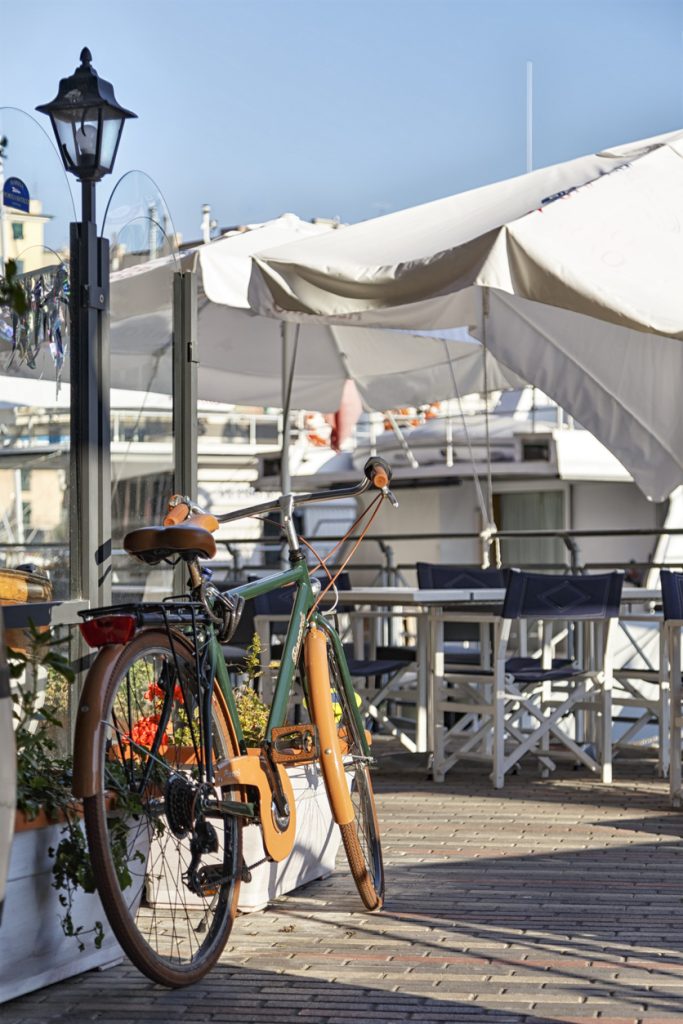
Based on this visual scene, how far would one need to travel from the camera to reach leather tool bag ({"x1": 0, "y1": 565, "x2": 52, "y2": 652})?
3.46 metres

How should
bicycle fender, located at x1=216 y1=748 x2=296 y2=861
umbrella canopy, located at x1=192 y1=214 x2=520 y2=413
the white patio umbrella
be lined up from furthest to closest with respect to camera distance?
1. umbrella canopy, located at x1=192 y1=214 x2=520 y2=413
2. the white patio umbrella
3. bicycle fender, located at x1=216 y1=748 x2=296 y2=861

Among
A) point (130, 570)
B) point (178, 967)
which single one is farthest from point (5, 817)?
point (130, 570)

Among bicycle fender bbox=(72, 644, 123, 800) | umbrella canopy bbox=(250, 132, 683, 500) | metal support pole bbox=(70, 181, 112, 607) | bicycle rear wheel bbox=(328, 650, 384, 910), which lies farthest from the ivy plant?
umbrella canopy bbox=(250, 132, 683, 500)

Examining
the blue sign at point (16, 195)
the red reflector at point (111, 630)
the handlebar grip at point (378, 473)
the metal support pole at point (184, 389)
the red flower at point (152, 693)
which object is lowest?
the red flower at point (152, 693)

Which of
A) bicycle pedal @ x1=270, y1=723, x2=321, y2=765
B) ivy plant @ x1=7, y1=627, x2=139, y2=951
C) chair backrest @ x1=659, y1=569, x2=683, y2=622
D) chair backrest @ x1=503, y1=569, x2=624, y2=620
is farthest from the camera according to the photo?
chair backrest @ x1=503, y1=569, x2=624, y2=620

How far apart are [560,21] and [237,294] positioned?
3.77 m

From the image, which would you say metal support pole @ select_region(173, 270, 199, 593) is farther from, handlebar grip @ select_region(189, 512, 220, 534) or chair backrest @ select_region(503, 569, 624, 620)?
chair backrest @ select_region(503, 569, 624, 620)

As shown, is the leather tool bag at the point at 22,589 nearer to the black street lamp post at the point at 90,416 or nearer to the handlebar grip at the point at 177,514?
the black street lamp post at the point at 90,416

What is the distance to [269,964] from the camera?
3449mm

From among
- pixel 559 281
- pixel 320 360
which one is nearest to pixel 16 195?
pixel 559 281

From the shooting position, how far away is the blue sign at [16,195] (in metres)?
3.90

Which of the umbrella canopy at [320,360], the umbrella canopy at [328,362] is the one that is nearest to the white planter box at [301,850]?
the umbrella canopy at [320,360]

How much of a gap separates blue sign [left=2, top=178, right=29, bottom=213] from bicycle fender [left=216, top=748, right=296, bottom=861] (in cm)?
168

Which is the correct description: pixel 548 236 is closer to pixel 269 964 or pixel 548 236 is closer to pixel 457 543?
pixel 269 964
